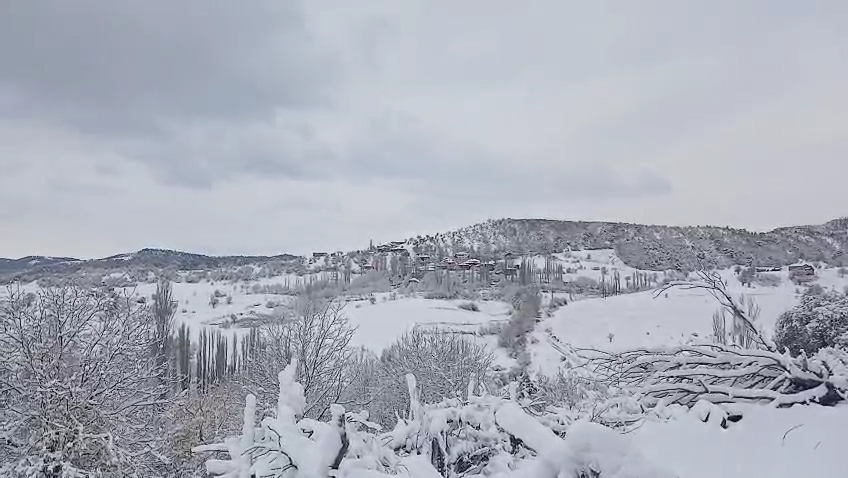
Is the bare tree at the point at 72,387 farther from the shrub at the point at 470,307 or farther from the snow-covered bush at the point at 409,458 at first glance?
the shrub at the point at 470,307

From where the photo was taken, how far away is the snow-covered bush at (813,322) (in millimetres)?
6664

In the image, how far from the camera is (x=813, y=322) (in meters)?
7.74

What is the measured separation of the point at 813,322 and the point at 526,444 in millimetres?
7715

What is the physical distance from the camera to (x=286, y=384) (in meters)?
1.69

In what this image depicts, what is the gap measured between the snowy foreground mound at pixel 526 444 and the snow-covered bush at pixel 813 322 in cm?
450

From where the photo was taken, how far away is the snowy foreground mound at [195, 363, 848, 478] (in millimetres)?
1395

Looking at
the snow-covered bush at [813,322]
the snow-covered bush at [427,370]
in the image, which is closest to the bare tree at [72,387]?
the snow-covered bush at [427,370]

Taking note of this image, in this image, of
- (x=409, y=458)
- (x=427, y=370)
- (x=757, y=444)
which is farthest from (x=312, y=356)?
(x=757, y=444)

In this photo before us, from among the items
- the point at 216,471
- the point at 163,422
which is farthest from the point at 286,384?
the point at 163,422

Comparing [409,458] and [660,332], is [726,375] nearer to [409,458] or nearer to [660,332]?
[409,458]

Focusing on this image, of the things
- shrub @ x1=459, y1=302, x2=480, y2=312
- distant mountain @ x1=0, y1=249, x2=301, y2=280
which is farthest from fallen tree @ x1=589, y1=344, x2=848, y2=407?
shrub @ x1=459, y1=302, x2=480, y2=312

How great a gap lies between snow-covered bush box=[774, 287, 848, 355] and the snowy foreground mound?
14.8 ft

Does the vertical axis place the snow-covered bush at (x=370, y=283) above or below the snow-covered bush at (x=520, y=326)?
above

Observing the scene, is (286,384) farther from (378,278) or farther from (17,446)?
(378,278)
